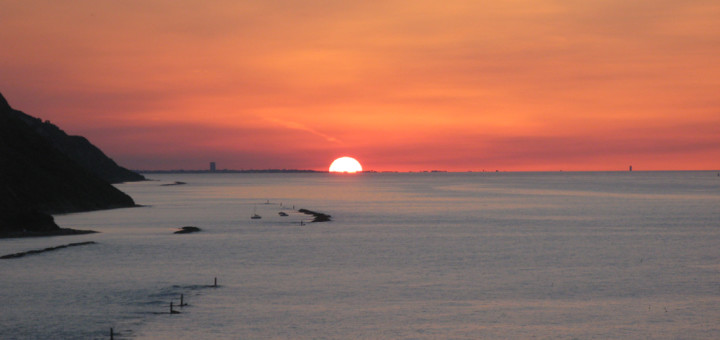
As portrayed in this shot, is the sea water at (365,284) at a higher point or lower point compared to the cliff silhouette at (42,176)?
lower

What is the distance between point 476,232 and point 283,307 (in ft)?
187

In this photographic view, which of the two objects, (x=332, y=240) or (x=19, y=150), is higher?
(x=19, y=150)

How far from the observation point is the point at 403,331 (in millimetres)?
36531

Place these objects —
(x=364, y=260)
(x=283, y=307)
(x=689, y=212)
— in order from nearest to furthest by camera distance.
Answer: (x=283, y=307) < (x=364, y=260) < (x=689, y=212)

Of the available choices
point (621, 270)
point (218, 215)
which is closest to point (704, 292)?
point (621, 270)

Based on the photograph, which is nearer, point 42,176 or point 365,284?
point 365,284

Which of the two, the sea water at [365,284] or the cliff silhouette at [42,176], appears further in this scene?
the cliff silhouette at [42,176]

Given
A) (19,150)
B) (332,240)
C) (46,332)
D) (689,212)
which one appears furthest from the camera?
(689,212)

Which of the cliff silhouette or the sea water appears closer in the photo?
the sea water

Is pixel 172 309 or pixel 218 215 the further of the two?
pixel 218 215

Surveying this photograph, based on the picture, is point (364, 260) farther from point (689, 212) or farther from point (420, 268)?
point (689, 212)

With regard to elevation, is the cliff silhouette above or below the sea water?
above

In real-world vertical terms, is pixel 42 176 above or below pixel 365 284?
above

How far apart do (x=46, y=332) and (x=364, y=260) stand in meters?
33.2
